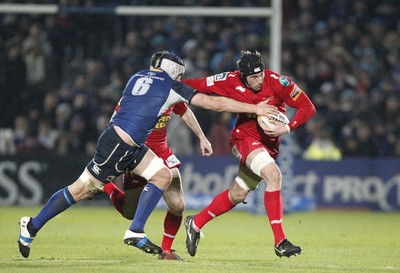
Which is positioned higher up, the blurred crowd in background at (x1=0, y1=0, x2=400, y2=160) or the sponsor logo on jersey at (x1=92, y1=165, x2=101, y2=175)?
the sponsor logo on jersey at (x1=92, y1=165, x2=101, y2=175)

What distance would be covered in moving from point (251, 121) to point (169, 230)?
4.93 feet

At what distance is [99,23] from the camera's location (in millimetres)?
21688

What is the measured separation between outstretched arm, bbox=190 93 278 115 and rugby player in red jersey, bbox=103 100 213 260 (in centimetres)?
96

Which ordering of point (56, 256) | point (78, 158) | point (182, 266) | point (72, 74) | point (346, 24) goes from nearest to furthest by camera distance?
1. point (182, 266)
2. point (56, 256)
3. point (78, 158)
4. point (72, 74)
5. point (346, 24)

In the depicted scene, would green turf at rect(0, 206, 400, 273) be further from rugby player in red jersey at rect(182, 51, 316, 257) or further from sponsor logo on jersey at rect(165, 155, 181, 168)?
sponsor logo on jersey at rect(165, 155, 181, 168)

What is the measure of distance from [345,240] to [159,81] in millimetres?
4904

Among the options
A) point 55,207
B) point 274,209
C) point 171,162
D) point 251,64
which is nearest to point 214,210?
point 171,162

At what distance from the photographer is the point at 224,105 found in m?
9.67

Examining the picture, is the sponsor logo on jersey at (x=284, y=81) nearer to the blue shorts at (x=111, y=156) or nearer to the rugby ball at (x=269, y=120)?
the rugby ball at (x=269, y=120)

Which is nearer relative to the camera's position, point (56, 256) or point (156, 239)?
point (56, 256)

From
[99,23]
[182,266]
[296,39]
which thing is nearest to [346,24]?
[296,39]

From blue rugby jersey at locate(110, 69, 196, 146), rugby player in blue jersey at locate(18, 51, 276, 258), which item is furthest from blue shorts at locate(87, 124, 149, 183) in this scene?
blue rugby jersey at locate(110, 69, 196, 146)

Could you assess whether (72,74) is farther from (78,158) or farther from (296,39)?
(296,39)

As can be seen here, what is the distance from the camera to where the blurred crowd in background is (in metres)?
20.4
